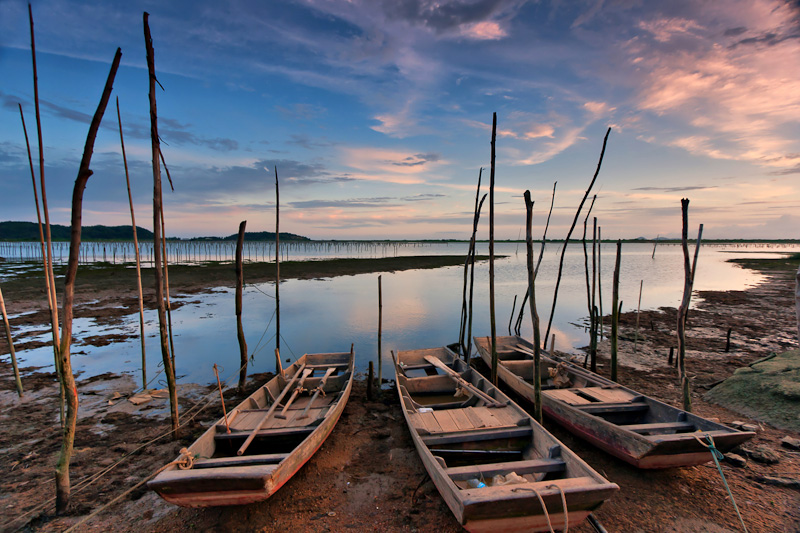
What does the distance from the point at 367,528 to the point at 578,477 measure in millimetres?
2619

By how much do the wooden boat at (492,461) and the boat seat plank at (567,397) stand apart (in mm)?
1127

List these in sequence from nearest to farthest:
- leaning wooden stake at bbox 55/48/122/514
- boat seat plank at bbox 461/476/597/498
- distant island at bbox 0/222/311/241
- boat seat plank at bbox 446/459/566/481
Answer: boat seat plank at bbox 461/476/597/498 < leaning wooden stake at bbox 55/48/122/514 < boat seat plank at bbox 446/459/566/481 < distant island at bbox 0/222/311/241

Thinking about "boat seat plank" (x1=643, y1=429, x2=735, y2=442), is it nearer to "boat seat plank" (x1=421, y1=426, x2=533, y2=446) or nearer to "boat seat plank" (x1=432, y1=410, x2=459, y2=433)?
"boat seat plank" (x1=421, y1=426, x2=533, y2=446)

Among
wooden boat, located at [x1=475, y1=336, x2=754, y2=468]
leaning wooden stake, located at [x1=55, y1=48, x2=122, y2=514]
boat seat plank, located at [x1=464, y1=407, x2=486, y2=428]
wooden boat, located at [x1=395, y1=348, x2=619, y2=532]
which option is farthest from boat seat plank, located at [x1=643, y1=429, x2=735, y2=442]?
leaning wooden stake, located at [x1=55, y1=48, x2=122, y2=514]

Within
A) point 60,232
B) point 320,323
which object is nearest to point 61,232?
point 60,232

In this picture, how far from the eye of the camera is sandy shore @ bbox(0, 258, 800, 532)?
4469 mm

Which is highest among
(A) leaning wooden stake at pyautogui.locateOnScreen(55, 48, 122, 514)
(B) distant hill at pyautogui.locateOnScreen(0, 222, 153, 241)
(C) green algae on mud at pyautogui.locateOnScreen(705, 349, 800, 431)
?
(B) distant hill at pyautogui.locateOnScreen(0, 222, 153, 241)

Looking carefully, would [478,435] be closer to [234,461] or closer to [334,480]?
[334,480]

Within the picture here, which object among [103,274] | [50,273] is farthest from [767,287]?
[103,274]

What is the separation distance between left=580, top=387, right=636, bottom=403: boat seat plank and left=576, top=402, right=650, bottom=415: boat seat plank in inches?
7.7

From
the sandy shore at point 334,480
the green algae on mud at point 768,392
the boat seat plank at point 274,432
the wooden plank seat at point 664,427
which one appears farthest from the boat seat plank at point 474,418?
the green algae on mud at point 768,392

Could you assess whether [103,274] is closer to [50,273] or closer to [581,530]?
[50,273]

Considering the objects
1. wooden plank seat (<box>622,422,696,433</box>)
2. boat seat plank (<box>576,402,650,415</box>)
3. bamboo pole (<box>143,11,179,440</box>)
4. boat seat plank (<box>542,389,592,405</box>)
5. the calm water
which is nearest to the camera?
wooden plank seat (<box>622,422,696,433</box>)

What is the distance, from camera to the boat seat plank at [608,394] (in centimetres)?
671
